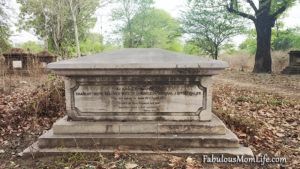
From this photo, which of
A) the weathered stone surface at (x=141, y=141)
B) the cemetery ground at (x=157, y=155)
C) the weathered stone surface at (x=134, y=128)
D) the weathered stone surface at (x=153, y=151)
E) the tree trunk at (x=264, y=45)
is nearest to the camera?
the cemetery ground at (x=157, y=155)

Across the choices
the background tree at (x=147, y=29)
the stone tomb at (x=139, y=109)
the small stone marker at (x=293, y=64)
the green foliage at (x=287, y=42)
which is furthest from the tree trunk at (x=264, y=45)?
the green foliage at (x=287, y=42)

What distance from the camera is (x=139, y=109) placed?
9.95ft

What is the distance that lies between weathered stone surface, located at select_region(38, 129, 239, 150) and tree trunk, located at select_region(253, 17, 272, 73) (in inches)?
541

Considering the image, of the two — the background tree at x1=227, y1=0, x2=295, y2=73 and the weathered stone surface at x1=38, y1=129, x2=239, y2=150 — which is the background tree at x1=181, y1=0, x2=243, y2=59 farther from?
the weathered stone surface at x1=38, y1=129, x2=239, y2=150

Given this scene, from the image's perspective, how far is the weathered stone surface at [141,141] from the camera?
2771 millimetres

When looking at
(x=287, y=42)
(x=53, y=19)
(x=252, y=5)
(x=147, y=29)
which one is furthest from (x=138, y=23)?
(x=287, y=42)

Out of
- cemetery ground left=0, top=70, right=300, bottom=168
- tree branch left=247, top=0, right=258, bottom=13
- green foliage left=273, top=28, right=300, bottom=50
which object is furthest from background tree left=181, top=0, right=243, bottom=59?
green foliage left=273, top=28, right=300, bottom=50

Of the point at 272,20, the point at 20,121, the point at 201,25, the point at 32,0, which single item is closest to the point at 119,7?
the point at 32,0

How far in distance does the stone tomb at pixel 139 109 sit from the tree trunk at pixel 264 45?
533 inches

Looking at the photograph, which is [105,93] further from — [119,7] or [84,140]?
[119,7]

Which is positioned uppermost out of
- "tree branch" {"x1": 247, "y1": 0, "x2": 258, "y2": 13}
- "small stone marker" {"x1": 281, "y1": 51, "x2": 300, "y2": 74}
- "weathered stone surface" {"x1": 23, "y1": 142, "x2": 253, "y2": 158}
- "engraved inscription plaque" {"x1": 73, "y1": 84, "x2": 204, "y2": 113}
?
"tree branch" {"x1": 247, "y1": 0, "x2": 258, "y2": 13}

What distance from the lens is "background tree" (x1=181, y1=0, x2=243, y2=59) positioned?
16.7 meters

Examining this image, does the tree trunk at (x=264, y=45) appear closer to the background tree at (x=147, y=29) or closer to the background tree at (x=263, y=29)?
the background tree at (x=263, y=29)

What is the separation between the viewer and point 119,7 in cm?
2819
